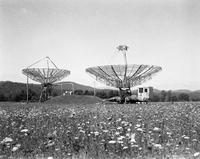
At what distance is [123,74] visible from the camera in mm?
37781

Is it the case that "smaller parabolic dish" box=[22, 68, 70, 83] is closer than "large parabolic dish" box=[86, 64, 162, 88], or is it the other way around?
"large parabolic dish" box=[86, 64, 162, 88]

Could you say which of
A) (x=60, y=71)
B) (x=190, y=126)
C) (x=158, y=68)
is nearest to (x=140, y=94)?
(x=60, y=71)

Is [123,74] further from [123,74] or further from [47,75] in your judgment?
[47,75]

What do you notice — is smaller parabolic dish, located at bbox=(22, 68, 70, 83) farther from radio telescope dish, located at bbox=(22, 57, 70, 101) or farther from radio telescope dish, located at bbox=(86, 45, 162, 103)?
radio telescope dish, located at bbox=(86, 45, 162, 103)

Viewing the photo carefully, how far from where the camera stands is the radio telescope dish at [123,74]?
35.8 m

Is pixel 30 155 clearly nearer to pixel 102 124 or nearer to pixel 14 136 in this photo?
pixel 14 136

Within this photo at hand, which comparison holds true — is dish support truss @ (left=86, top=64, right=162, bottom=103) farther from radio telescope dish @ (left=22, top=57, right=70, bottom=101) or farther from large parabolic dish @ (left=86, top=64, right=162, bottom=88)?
radio telescope dish @ (left=22, top=57, right=70, bottom=101)

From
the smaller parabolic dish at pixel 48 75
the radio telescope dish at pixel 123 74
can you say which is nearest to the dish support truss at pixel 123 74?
the radio telescope dish at pixel 123 74

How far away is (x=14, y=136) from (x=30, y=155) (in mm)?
1379

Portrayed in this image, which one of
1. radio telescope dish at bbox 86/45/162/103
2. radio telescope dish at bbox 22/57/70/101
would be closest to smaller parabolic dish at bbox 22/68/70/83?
radio telescope dish at bbox 22/57/70/101

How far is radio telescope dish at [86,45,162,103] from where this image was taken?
3584cm

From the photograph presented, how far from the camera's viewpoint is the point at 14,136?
245 inches

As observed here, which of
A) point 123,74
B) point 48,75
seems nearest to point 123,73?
point 123,74

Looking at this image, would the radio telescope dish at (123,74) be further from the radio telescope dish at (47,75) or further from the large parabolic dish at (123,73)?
the radio telescope dish at (47,75)
